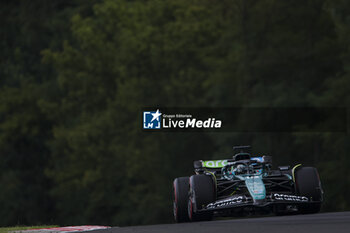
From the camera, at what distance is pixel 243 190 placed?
656 inches

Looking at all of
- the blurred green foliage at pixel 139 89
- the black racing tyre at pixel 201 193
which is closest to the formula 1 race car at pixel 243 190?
the black racing tyre at pixel 201 193

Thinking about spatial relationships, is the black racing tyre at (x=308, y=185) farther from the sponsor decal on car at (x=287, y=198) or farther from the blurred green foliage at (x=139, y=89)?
the blurred green foliage at (x=139, y=89)

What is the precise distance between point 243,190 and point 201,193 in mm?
1410

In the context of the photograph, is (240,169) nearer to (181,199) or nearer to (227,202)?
(227,202)

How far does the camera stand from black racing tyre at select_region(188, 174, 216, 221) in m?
15.5

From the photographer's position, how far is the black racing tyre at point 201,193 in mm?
15547

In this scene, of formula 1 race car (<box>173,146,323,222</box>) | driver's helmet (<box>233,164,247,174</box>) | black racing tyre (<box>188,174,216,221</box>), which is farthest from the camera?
driver's helmet (<box>233,164,247,174</box>)

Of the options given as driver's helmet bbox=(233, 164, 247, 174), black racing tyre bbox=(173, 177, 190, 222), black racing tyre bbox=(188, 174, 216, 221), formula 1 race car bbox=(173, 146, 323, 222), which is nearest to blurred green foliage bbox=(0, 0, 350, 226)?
formula 1 race car bbox=(173, 146, 323, 222)

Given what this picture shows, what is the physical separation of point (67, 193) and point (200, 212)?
125 feet

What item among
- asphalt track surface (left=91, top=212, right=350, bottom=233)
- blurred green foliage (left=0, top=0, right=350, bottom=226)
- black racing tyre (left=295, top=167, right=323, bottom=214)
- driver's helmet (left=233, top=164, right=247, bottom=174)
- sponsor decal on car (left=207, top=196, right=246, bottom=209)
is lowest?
asphalt track surface (left=91, top=212, right=350, bottom=233)

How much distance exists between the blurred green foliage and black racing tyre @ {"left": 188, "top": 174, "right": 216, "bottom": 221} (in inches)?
932

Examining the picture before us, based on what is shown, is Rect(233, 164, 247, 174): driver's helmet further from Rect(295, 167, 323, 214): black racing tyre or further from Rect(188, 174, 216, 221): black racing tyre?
Rect(295, 167, 323, 214): black racing tyre

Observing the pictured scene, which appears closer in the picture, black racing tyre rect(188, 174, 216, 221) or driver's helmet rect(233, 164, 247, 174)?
black racing tyre rect(188, 174, 216, 221)

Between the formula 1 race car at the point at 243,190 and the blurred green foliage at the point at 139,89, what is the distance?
22.3 metres
